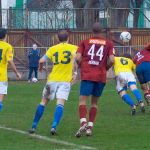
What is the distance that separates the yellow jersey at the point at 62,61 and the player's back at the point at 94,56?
1.28ft

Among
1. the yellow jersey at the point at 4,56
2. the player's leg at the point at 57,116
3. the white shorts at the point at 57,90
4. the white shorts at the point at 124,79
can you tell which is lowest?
the white shorts at the point at 124,79

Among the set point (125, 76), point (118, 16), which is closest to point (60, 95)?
point (125, 76)

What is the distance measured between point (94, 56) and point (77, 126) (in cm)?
225

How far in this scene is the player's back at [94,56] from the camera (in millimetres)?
13602

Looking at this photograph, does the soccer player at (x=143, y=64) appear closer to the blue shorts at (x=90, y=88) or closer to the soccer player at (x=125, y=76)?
the soccer player at (x=125, y=76)

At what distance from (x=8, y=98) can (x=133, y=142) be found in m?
12.1

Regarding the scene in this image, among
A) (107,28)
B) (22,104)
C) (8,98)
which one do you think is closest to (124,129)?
(22,104)

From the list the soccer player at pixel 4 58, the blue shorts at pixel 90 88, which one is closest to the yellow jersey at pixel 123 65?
the soccer player at pixel 4 58

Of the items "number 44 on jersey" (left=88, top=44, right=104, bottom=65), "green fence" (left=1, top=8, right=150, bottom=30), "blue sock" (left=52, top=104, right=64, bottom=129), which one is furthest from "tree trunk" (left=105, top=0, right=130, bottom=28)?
"number 44 on jersey" (left=88, top=44, right=104, bottom=65)

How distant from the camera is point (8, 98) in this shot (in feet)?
80.4

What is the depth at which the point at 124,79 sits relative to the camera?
724 inches

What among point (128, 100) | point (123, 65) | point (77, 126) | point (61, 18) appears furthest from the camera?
point (61, 18)

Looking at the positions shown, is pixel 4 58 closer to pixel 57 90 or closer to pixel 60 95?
pixel 57 90

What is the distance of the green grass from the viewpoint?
1250 centimetres
